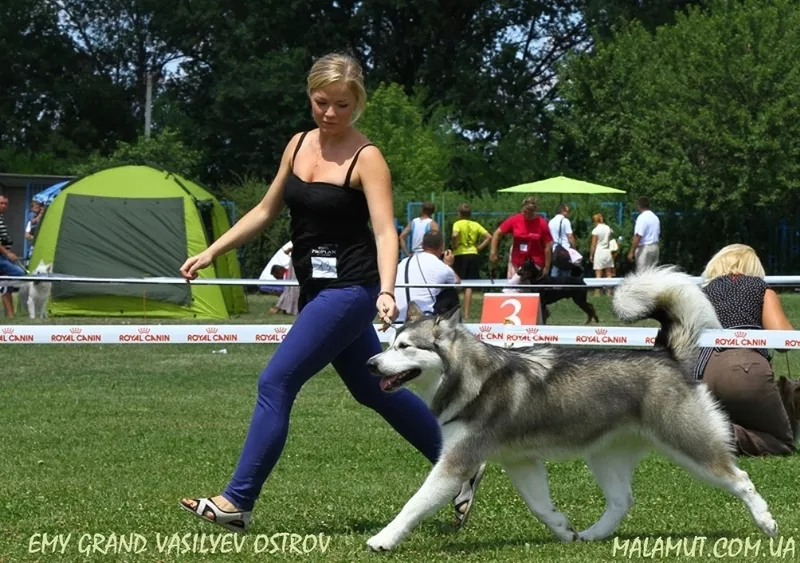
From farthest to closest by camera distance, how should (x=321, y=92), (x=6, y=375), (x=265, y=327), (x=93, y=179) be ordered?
1. (x=93, y=179)
2. (x=6, y=375)
3. (x=265, y=327)
4. (x=321, y=92)

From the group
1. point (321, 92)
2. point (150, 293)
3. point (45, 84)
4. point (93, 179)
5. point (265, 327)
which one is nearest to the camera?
point (321, 92)

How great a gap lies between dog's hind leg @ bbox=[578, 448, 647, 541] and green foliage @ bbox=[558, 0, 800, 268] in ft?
81.6

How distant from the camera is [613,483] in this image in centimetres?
512

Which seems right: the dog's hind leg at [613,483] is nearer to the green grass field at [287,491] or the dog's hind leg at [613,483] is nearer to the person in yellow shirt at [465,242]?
the green grass field at [287,491]

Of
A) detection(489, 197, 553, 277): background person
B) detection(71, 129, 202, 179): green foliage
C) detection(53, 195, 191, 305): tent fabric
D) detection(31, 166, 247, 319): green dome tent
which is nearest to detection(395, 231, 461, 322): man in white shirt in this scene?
detection(489, 197, 553, 277): background person

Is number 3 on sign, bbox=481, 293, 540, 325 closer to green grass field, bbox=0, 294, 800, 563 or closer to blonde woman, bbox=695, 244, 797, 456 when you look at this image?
green grass field, bbox=0, 294, 800, 563

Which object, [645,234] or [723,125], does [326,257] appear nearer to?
[645,234]

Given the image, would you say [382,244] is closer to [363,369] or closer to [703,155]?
[363,369]

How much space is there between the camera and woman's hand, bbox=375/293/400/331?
467 centimetres

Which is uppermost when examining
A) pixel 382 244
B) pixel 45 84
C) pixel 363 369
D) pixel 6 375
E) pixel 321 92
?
pixel 45 84

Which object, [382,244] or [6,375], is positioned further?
[6,375]

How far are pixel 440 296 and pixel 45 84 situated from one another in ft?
137

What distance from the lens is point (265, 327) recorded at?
32.6 ft

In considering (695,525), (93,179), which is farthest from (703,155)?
(695,525)
